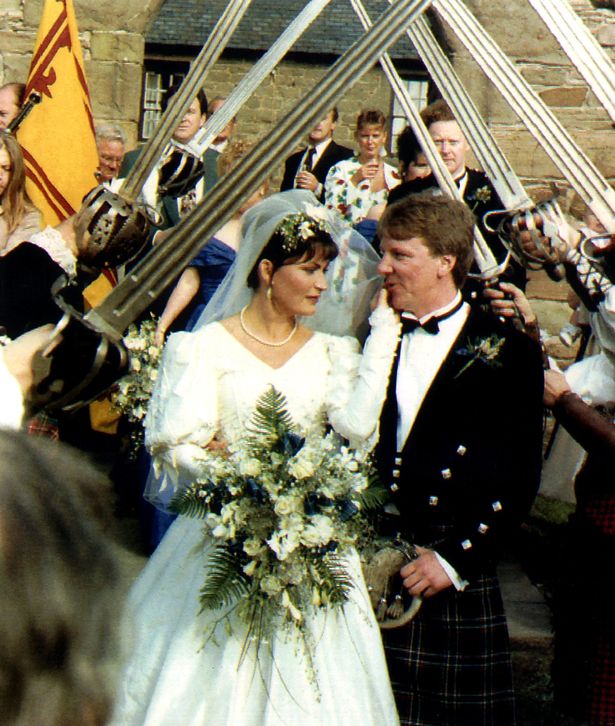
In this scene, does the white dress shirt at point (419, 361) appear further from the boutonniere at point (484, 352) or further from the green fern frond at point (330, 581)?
the green fern frond at point (330, 581)

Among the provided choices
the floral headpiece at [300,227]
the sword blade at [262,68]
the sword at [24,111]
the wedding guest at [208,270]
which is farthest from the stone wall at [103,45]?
the floral headpiece at [300,227]

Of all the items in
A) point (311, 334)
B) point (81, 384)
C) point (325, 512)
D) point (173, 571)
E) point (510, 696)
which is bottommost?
point (510, 696)

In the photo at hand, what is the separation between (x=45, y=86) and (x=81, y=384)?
181 inches

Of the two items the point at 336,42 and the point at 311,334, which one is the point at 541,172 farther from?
the point at 336,42

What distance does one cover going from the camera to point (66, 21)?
21.5 ft

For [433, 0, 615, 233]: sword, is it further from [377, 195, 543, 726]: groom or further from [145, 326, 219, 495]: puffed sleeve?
[145, 326, 219, 495]: puffed sleeve

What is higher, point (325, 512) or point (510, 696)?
point (325, 512)

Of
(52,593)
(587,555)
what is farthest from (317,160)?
(52,593)

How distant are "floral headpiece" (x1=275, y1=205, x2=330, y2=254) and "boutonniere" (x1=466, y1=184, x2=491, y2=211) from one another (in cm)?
86

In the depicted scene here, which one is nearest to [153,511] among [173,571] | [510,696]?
[173,571]

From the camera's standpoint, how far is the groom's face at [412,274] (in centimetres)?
353

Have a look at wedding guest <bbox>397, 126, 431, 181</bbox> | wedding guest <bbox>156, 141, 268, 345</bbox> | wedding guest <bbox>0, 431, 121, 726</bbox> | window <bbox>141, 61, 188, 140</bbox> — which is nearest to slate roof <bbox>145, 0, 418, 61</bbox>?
window <bbox>141, 61, 188, 140</bbox>

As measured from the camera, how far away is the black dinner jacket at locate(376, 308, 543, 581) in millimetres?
3402

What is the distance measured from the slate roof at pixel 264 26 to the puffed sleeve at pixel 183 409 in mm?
16254
